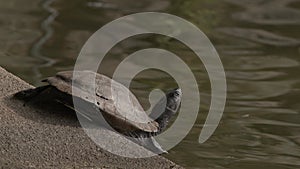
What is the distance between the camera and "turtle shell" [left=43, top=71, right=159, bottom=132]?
390cm

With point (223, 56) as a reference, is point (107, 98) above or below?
above

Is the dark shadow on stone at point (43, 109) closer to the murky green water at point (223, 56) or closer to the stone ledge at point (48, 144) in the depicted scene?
the stone ledge at point (48, 144)

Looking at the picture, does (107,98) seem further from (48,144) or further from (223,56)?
(223,56)

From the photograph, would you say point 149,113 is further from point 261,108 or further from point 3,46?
point 3,46

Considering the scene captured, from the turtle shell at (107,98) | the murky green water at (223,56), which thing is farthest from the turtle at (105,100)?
the murky green water at (223,56)

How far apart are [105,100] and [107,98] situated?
0.02m

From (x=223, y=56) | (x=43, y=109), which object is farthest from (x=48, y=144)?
(x=223, y=56)

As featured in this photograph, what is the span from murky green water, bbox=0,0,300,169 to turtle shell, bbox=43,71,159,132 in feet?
2.03

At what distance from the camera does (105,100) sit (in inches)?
155

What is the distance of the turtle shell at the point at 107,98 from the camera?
390 cm

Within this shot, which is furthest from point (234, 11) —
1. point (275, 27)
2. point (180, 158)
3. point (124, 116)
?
point (124, 116)

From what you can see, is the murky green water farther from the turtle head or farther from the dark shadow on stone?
the dark shadow on stone

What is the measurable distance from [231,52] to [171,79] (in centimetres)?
96

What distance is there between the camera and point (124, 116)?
3.93m
